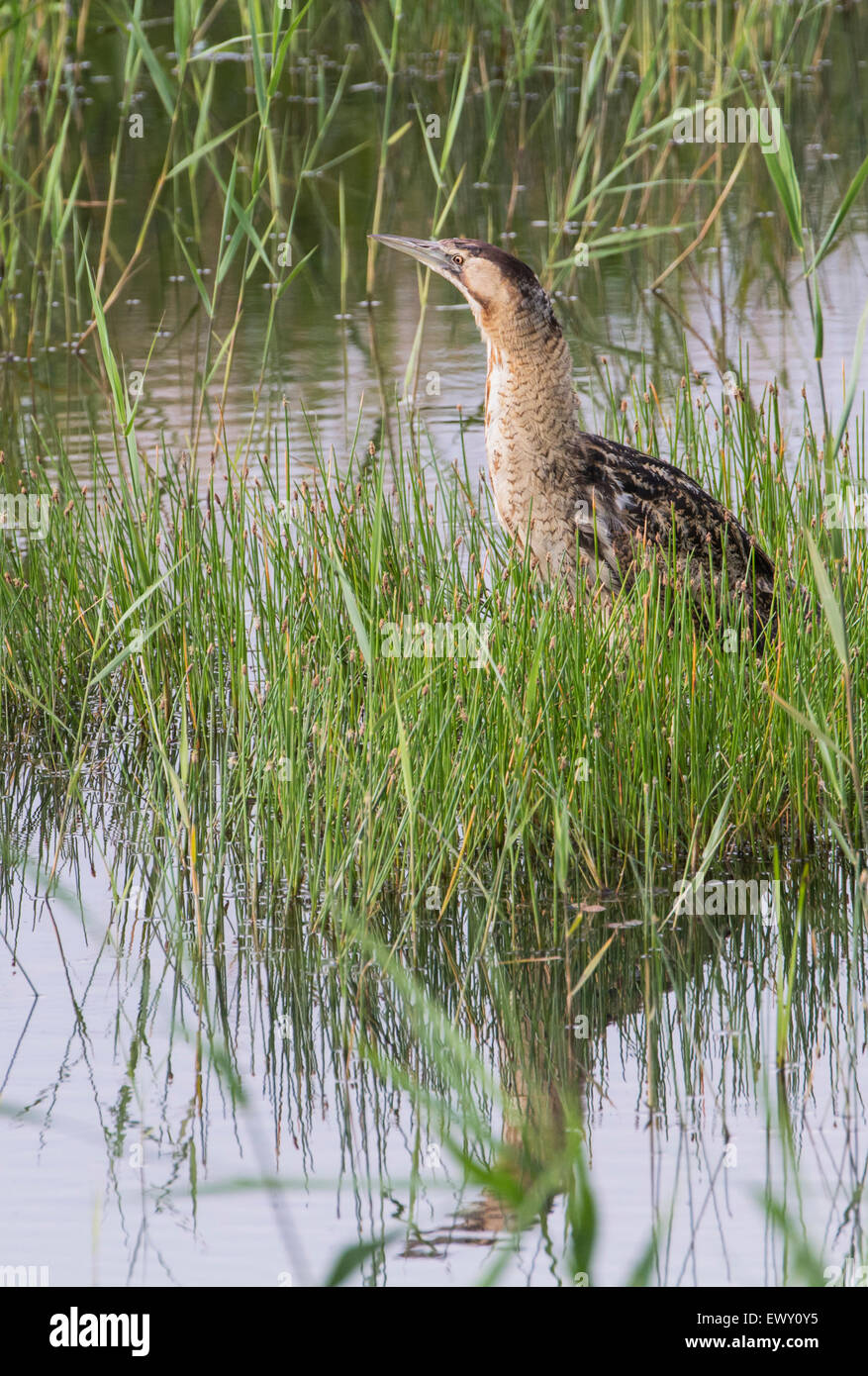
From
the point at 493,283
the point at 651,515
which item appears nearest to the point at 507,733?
the point at 651,515

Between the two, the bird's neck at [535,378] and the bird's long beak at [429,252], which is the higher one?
the bird's long beak at [429,252]

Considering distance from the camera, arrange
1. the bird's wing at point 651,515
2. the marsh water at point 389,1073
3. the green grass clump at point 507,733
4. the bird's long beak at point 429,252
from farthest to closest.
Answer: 1. the bird's long beak at point 429,252
2. the bird's wing at point 651,515
3. the green grass clump at point 507,733
4. the marsh water at point 389,1073

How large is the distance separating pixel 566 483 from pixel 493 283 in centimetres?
63

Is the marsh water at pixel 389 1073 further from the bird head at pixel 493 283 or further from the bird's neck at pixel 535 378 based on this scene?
the bird head at pixel 493 283

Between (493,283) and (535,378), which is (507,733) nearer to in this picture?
(535,378)

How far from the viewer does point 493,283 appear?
17.7 ft

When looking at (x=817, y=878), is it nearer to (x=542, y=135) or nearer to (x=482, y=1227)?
(x=482, y=1227)

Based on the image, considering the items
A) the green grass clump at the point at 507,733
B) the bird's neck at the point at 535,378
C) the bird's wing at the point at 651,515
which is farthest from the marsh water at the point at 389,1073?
the bird's neck at the point at 535,378

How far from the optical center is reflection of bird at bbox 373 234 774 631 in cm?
515

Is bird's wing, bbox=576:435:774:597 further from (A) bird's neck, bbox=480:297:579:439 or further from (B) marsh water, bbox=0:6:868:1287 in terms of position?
(B) marsh water, bbox=0:6:868:1287

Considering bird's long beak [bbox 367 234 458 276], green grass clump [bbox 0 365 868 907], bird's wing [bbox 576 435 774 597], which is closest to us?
green grass clump [bbox 0 365 868 907]

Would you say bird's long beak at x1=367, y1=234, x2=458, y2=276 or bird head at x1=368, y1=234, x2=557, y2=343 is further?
bird's long beak at x1=367, y1=234, x2=458, y2=276

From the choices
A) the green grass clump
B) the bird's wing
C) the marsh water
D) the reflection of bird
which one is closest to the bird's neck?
the reflection of bird

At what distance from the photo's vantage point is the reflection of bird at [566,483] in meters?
5.15
